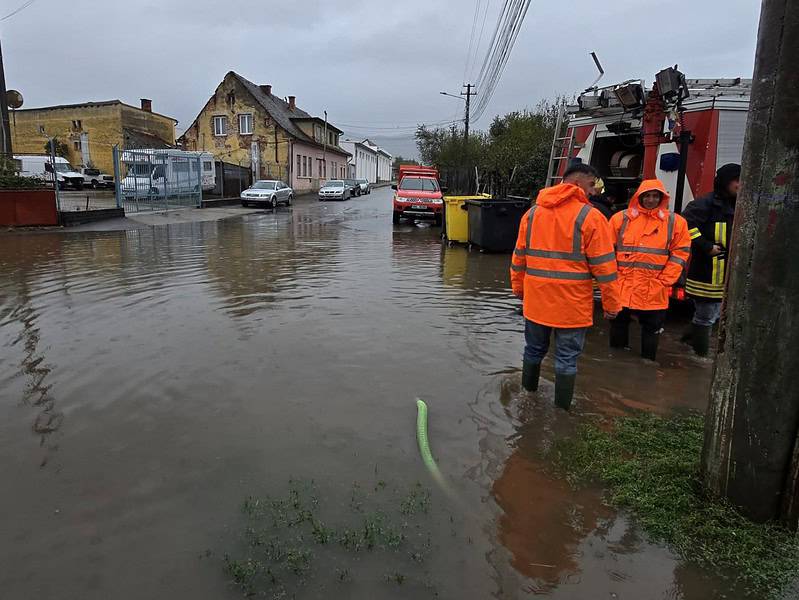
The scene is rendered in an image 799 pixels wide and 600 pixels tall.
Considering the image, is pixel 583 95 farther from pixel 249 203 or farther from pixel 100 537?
pixel 249 203

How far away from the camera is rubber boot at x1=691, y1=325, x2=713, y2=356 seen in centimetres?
535

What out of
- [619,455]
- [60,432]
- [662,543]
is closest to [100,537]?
[60,432]

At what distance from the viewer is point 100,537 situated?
8.53ft

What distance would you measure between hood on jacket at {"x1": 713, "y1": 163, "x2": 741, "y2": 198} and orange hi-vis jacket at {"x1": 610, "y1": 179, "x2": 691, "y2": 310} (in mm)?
494

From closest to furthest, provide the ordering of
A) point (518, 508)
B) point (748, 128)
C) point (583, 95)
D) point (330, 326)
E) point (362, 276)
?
1. point (748, 128)
2. point (518, 508)
3. point (330, 326)
4. point (583, 95)
5. point (362, 276)

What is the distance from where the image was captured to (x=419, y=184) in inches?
783

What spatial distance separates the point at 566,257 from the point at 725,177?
2202mm

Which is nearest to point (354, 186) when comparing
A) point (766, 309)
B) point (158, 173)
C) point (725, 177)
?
point (158, 173)

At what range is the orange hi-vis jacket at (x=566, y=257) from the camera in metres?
3.71

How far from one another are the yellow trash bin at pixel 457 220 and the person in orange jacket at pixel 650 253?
8.54 m

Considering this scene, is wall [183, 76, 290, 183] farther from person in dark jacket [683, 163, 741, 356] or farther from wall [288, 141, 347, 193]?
person in dark jacket [683, 163, 741, 356]

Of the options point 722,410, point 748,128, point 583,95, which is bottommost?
point 722,410

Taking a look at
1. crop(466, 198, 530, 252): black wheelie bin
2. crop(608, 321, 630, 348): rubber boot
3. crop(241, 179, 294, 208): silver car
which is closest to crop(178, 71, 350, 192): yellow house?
crop(241, 179, 294, 208): silver car

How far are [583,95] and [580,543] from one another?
6.91 metres
